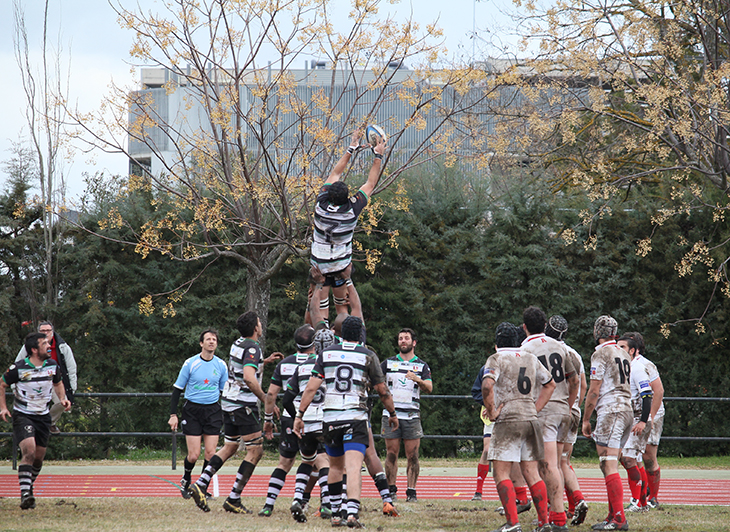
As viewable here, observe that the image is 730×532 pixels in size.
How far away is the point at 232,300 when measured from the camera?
48.3 ft

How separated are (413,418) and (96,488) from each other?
468 cm

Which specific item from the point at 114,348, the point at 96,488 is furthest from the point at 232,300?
the point at 96,488

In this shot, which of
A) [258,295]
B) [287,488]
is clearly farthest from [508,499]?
[258,295]

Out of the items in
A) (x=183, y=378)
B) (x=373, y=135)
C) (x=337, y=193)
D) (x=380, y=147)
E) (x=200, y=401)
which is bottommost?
(x=200, y=401)

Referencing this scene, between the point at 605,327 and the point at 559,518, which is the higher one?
the point at 605,327

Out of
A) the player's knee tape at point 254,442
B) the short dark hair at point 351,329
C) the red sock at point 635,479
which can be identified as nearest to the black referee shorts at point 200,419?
the player's knee tape at point 254,442

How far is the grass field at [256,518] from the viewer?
22.6 feet

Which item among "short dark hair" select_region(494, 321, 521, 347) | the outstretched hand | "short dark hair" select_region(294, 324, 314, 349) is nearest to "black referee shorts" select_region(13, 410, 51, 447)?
"short dark hair" select_region(294, 324, 314, 349)

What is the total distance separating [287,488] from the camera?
10547mm

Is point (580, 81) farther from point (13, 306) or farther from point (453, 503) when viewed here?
point (13, 306)

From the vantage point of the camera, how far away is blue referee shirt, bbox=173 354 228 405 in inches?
340

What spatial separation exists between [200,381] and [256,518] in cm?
184

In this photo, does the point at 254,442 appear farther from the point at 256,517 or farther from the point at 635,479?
the point at 635,479

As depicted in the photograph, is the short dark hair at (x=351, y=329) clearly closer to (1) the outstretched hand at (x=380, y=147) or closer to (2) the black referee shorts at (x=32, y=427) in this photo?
(1) the outstretched hand at (x=380, y=147)
